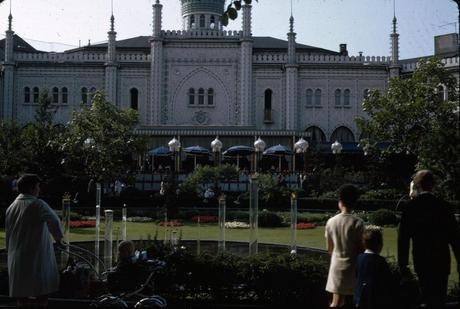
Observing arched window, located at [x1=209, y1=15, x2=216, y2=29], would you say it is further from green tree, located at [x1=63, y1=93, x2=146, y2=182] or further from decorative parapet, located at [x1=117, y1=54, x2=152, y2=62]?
green tree, located at [x1=63, y1=93, x2=146, y2=182]

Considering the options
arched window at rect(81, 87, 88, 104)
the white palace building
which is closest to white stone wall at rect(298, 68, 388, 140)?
the white palace building

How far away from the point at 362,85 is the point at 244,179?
18093 mm

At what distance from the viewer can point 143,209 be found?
3062 centimetres

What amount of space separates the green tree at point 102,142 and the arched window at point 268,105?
14.8m

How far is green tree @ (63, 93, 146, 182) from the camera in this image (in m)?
33.8

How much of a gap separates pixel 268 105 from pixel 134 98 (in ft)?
34.1

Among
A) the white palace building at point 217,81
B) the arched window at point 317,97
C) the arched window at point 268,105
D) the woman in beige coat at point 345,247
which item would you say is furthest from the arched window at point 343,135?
the woman in beige coat at point 345,247

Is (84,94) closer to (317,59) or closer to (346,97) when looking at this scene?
(317,59)

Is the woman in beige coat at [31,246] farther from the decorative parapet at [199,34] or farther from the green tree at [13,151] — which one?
the decorative parapet at [199,34]

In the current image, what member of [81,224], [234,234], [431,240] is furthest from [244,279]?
[81,224]

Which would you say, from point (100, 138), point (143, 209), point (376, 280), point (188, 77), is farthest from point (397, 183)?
point (376, 280)

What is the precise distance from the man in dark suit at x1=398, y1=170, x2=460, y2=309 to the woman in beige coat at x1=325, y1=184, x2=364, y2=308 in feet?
2.03

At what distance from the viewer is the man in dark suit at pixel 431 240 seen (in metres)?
6.90

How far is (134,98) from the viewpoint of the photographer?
4959 centimetres
